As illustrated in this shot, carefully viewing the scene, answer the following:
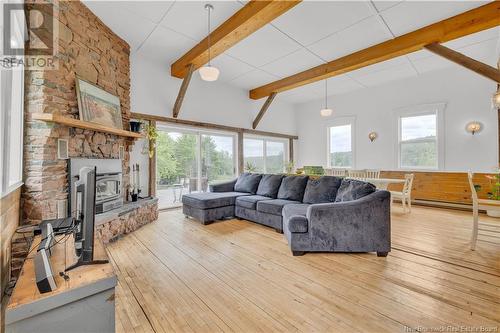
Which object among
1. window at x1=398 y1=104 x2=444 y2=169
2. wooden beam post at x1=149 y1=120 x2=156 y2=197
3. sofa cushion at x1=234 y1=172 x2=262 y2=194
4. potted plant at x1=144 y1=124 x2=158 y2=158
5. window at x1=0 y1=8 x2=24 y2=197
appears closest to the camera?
window at x1=0 y1=8 x2=24 y2=197

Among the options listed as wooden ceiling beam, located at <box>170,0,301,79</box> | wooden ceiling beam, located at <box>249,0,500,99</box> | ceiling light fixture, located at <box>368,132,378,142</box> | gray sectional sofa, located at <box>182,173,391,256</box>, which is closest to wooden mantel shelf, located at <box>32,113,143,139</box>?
gray sectional sofa, located at <box>182,173,391,256</box>

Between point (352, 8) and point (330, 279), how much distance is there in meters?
3.52

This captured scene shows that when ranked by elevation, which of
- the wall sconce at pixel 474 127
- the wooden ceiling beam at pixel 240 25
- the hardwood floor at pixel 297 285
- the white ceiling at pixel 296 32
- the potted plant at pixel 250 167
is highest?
the white ceiling at pixel 296 32

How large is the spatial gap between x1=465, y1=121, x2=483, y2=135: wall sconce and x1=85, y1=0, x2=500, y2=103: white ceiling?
1.26 metres

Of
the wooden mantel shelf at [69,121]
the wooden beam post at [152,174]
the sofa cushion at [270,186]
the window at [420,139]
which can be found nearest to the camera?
the wooden mantel shelf at [69,121]

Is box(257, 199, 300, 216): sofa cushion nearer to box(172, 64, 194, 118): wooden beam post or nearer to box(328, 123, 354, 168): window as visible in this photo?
box(172, 64, 194, 118): wooden beam post

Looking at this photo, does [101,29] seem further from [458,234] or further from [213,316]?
[458,234]

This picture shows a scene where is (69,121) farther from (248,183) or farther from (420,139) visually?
(420,139)

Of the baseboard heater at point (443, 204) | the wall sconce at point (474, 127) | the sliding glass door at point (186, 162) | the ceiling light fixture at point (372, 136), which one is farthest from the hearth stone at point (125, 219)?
the wall sconce at point (474, 127)

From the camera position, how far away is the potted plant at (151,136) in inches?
169

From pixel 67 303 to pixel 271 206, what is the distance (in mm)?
2765

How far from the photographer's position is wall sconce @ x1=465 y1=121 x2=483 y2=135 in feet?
15.5

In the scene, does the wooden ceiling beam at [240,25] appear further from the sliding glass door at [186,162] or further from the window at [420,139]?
the window at [420,139]

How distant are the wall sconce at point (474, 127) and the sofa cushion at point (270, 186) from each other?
14.5 ft
